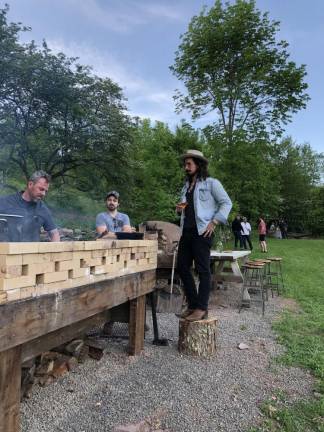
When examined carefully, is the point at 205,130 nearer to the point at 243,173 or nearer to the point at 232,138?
the point at 232,138

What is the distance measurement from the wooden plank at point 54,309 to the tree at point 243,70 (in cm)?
1465

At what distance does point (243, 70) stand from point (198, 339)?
50.7 feet

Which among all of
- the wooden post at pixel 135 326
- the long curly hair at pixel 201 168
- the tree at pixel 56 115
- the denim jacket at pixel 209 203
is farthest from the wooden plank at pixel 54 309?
the tree at pixel 56 115

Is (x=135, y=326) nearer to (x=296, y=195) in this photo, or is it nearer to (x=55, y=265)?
(x=55, y=265)

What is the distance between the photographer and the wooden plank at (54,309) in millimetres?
1764

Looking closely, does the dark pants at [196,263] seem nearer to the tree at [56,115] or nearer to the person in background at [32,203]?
the person in background at [32,203]

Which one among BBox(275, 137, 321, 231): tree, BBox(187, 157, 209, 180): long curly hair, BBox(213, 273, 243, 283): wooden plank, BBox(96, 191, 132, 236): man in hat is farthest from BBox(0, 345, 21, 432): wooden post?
BBox(275, 137, 321, 231): tree

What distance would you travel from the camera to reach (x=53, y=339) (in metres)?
2.40

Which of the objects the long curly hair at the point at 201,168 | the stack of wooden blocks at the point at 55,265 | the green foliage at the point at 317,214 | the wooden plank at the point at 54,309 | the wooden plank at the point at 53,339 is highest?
the green foliage at the point at 317,214

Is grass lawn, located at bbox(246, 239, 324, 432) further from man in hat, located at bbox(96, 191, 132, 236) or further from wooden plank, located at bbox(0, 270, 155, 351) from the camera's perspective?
man in hat, located at bbox(96, 191, 132, 236)

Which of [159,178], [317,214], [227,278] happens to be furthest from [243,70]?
[317,214]

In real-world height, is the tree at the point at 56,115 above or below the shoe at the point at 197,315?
above

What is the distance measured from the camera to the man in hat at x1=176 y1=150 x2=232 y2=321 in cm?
364

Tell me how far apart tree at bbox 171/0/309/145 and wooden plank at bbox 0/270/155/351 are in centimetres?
1465
